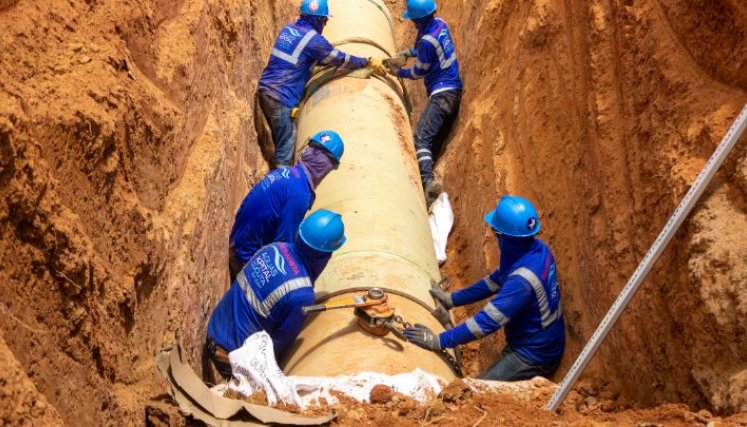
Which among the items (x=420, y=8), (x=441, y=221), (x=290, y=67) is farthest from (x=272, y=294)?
(x=420, y=8)

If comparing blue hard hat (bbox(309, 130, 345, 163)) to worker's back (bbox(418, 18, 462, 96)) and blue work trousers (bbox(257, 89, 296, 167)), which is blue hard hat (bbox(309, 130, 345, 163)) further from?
worker's back (bbox(418, 18, 462, 96))

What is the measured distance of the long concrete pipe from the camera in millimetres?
5824

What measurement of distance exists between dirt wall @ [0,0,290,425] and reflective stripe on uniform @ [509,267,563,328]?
2.59 m

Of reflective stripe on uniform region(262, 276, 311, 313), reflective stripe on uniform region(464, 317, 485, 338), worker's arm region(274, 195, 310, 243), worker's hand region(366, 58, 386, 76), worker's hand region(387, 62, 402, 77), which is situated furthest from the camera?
worker's hand region(387, 62, 402, 77)

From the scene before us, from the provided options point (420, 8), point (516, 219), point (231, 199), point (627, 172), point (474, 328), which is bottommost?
point (231, 199)

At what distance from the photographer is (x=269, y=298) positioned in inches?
225

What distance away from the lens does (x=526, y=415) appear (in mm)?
5215

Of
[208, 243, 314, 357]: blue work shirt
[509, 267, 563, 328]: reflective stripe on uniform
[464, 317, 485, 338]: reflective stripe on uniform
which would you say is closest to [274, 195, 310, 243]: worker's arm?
[208, 243, 314, 357]: blue work shirt

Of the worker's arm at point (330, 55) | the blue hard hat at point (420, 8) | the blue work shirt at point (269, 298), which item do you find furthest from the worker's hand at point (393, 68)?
the blue work shirt at point (269, 298)

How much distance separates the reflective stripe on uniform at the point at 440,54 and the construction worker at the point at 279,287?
14.3 ft

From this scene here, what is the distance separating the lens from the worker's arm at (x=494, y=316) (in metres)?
5.94

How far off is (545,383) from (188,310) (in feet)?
9.03

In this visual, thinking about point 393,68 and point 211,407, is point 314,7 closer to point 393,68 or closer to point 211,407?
point 393,68

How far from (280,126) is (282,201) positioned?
2.88 meters
